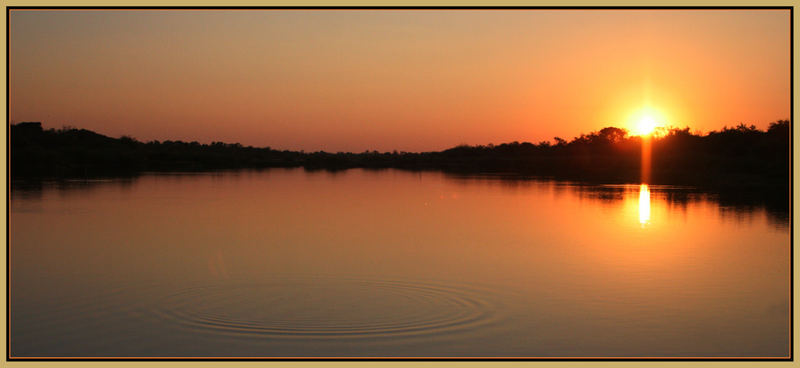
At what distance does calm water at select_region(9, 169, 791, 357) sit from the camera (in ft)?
18.9

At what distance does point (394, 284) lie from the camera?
781 cm

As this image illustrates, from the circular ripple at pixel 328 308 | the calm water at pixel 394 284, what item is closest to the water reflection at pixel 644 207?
the calm water at pixel 394 284

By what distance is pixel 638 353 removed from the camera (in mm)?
5602

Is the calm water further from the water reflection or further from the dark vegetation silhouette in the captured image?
the dark vegetation silhouette

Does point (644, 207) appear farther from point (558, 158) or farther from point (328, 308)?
point (558, 158)

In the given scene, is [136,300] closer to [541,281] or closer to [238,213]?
[541,281]

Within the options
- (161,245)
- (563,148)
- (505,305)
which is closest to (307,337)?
(505,305)

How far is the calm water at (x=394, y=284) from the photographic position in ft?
18.9

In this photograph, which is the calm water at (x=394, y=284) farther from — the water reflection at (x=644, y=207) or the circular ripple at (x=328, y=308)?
the water reflection at (x=644, y=207)

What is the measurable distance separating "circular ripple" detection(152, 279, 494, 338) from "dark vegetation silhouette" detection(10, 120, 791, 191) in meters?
20.8

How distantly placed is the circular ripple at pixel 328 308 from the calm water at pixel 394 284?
0.02m

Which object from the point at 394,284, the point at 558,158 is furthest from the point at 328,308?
the point at 558,158

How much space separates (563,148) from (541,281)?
2182 inches

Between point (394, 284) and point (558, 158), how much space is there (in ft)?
166
